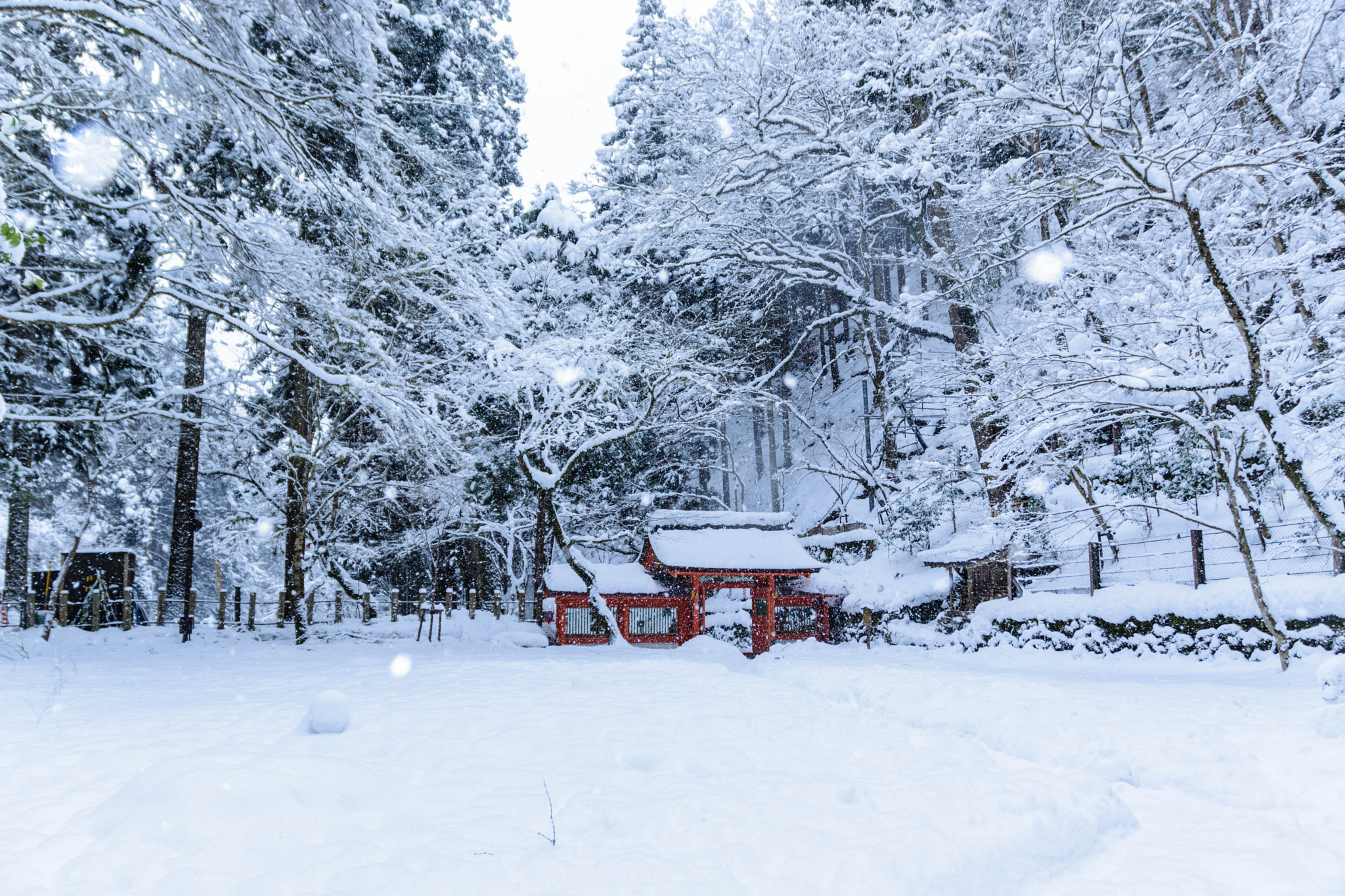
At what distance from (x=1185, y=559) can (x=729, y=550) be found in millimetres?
9606

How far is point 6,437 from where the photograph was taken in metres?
11.8

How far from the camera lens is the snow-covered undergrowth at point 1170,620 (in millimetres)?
9508

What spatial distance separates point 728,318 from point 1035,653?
13.3 metres

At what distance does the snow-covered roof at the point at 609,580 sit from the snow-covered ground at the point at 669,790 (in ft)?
25.8

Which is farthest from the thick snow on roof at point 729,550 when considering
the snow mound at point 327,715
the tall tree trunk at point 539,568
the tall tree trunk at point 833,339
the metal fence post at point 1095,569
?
the tall tree trunk at point 833,339

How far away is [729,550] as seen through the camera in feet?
59.7

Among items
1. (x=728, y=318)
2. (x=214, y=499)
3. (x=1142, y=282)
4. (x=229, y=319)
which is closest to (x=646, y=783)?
(x=229, y=319)

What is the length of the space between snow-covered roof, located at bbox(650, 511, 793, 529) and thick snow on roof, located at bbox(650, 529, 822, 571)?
0.16 meters

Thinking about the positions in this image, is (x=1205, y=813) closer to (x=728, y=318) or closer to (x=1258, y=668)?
(x=1258, y=668)

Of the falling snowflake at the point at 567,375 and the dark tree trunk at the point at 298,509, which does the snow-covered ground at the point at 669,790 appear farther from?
the falling snowflake at the point at 567,375

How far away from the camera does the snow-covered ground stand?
3.79 m

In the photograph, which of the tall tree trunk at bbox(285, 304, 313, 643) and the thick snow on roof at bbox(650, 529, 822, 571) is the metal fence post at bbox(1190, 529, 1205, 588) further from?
the tall tree trunk at bbox(285, 304, 313, 643)

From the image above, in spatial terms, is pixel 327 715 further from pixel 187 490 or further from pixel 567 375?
pixel 187 490

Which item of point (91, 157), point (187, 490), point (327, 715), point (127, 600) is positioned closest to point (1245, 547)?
point (327, 715)
